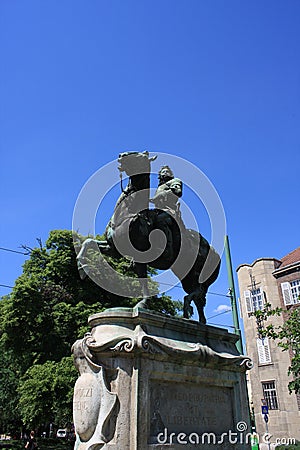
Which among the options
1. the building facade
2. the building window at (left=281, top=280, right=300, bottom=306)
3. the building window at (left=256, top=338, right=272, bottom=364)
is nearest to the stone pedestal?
the building facade

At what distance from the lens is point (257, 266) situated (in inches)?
1507

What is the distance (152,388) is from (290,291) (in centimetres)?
3096

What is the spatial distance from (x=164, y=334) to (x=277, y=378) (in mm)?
30325

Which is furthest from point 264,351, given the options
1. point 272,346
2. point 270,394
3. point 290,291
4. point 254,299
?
point 290,291

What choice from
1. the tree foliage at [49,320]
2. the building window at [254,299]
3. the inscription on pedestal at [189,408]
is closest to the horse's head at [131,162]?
the inscription on pedestal at [189,408]

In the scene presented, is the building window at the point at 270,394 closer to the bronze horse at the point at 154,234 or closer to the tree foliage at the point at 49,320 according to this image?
the tree foliage at the point at 49,320

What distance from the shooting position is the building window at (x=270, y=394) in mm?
33253

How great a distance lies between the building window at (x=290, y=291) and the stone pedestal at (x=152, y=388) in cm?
2860

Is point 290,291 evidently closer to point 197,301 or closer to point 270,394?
point 270,394

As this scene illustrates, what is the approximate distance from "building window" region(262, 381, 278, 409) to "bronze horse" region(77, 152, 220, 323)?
28.7 metres

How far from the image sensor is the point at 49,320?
21312mm

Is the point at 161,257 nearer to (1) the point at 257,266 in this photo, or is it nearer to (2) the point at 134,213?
(2) the point at 134,213

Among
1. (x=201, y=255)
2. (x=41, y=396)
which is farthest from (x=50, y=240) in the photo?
(x=201, y=255)

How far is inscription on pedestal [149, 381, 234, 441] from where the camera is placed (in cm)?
631
